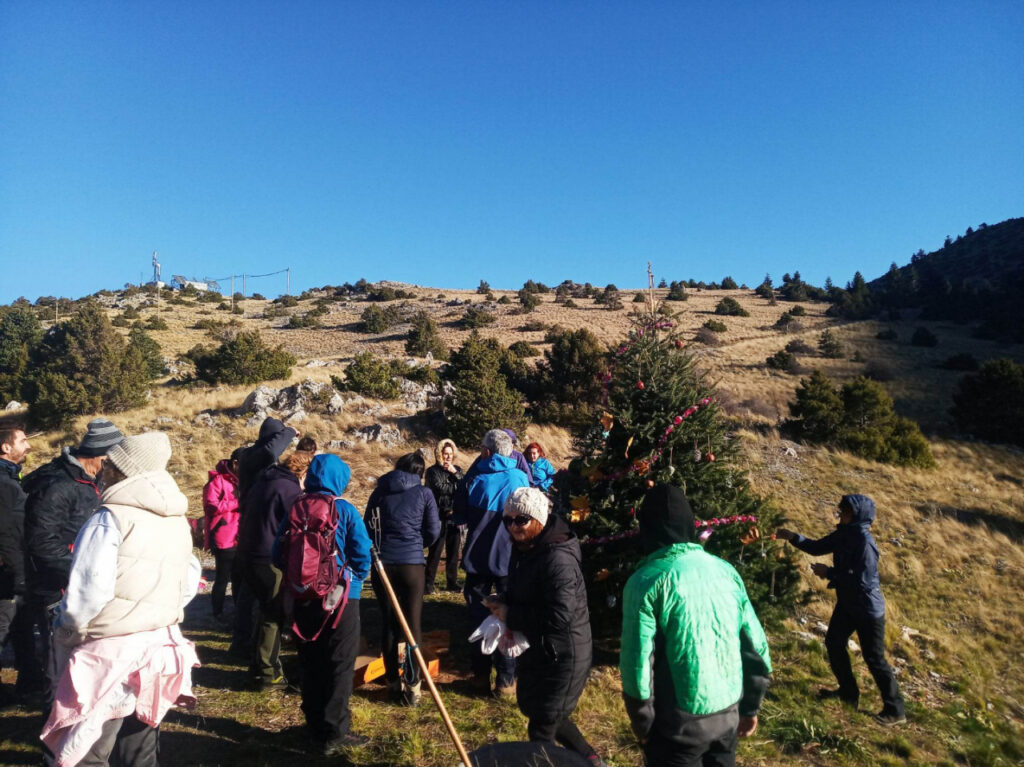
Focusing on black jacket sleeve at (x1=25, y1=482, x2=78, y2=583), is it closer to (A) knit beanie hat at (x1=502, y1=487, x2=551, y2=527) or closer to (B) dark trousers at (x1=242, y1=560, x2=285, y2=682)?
(B) dark trousers at (x1=242, y1=560, x2=285, y2=682)

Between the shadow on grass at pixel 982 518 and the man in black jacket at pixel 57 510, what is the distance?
14771mm

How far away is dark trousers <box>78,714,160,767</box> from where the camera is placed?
272 cm

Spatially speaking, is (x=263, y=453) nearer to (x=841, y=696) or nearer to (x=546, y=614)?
(x=546, y=614)

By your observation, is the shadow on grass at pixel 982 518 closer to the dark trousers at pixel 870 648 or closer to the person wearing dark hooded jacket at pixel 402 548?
the dark trousers at pixel 870 648

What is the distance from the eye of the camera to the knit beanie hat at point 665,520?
2.54 meters

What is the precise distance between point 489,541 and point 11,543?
3.55m

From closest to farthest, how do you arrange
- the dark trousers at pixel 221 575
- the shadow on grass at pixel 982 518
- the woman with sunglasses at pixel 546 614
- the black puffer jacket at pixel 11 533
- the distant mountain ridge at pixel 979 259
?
1. the woman with sunglasses at pixel 546 614
2. the black puffer jacket at pixel 11 533
3. the dark trousers at pixel 221 575
4. the shadow on grass at pixel 982 518
5. the distant mountain ridge at pixel 979 259

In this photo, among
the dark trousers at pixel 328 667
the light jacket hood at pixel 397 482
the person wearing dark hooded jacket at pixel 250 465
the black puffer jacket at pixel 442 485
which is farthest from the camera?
the black puffer jacket at pixel 442 485

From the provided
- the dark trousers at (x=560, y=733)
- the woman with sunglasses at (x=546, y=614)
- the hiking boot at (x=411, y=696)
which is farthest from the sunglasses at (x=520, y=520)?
the hiking boot at (x=411, y=696)

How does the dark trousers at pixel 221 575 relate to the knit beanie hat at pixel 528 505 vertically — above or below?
A: below

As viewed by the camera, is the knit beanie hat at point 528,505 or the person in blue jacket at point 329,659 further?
the person in blue jacket at point 329,659

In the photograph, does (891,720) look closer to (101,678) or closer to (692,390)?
(692,390)

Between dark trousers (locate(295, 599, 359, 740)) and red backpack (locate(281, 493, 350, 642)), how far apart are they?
0.06m

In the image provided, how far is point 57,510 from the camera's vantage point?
403 cm
